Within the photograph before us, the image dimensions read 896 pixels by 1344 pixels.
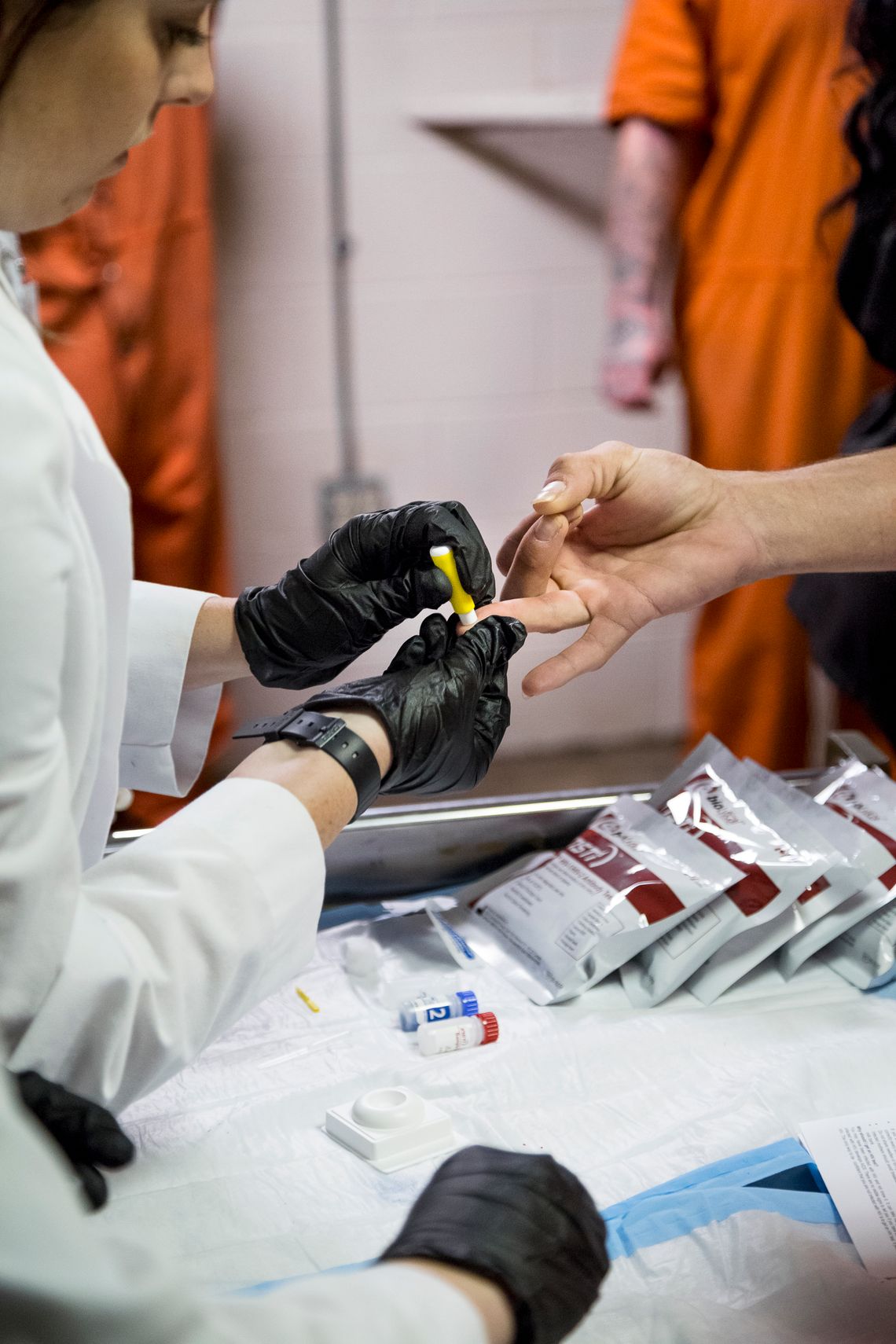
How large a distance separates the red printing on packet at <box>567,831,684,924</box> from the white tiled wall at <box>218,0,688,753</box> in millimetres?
1649

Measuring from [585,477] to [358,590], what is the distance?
0.30 m

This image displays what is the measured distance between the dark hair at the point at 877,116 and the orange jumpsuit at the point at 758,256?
56 centimetres

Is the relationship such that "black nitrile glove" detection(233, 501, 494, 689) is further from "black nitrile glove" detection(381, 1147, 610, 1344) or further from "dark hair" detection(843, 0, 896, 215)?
"dark hair" detection(843, 0, 896, 215)

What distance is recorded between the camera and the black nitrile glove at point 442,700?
2.95 ft

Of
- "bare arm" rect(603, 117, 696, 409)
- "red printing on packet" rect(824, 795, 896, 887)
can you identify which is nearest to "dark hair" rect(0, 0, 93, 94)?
"red printing on packet" rect(824, 795, 896, 887)

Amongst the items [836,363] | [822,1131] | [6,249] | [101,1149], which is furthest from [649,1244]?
[836,363]

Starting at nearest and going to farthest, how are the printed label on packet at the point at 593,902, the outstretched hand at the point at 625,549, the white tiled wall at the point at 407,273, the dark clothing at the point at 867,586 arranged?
1. the printed label on packet at the point at 593,902
2. the outstretched hand at the point at 625,549
3. the dark clothing at the point at 867,586
4. the white tiled wall at the point at 407,273

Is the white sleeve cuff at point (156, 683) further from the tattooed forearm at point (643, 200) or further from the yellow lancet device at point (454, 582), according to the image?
the tattooed forearm at point (643, 200)

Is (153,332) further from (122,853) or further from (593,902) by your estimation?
(122,853)

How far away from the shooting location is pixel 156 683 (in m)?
1.19

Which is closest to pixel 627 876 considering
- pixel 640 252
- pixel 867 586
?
pixel 867 586

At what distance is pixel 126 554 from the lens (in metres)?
0.93

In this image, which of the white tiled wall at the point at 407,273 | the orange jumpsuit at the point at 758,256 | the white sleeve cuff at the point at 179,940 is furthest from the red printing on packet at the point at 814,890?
the white tiled wall at the point at 407,273

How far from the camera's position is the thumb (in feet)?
3.99
